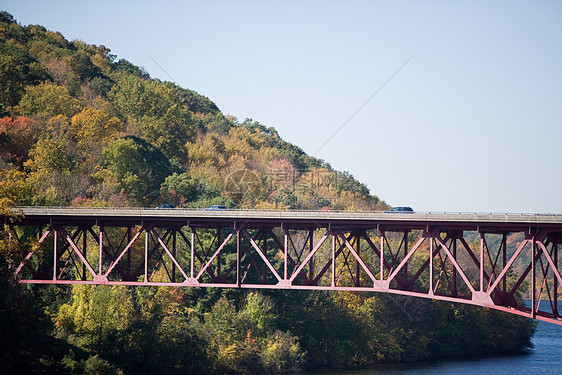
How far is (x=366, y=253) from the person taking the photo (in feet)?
385

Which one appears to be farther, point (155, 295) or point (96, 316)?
point (155, 295)

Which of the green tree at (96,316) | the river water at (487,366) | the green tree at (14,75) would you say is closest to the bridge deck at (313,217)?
the green tree at (96,316)

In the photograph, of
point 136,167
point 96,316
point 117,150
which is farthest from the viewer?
point 136,167

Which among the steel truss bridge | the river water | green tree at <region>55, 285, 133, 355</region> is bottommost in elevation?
the river water

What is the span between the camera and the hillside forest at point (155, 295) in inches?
2906

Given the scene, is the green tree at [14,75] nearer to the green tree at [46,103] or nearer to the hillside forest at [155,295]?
the hillside forest at [155,295]

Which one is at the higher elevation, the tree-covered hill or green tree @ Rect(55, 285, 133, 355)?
the tree-covered hill

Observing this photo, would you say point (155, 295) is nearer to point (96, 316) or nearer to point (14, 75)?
point (96, 316)

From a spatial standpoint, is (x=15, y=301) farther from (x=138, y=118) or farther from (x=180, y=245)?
(x=138, y=118)

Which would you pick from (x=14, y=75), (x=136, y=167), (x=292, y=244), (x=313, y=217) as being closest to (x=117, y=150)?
(x=136, y=167)

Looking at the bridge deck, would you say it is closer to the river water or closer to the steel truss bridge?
the steel truss bridge

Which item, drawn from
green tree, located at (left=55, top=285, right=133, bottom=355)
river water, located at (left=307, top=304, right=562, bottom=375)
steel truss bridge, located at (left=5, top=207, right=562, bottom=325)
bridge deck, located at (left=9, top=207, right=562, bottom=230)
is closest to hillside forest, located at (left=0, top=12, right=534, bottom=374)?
green tree, located at (left=55, top=285, right=133, bottom=355)

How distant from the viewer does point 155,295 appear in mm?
86062

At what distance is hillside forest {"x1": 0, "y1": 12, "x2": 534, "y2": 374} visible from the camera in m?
73.8
